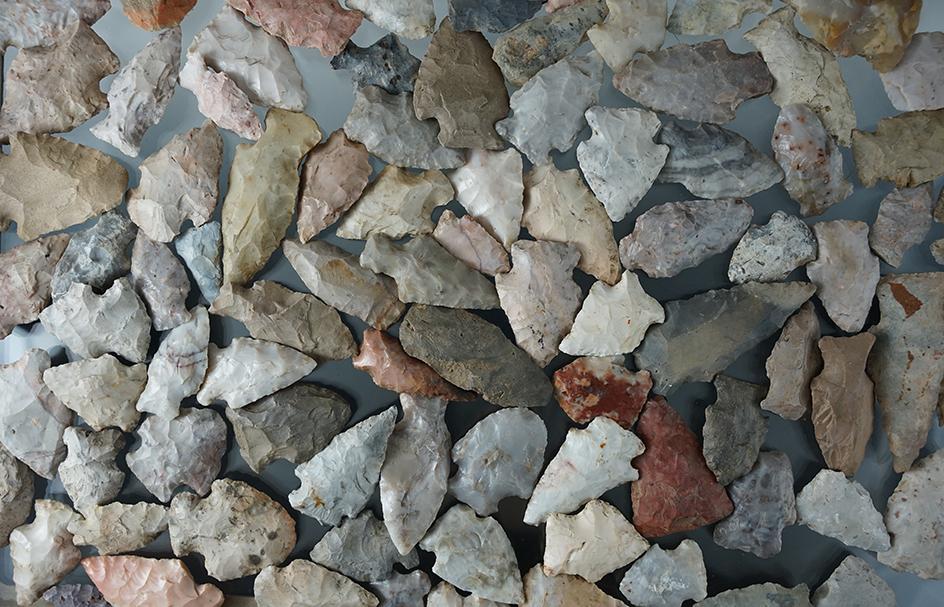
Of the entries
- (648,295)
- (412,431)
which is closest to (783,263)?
(648,295)

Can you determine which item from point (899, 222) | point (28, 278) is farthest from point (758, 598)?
point (28, 278)

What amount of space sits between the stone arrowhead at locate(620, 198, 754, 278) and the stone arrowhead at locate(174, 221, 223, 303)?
415 millimetres

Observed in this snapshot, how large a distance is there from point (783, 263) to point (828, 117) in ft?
0.52

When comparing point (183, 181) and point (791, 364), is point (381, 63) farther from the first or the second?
point (791, 364)

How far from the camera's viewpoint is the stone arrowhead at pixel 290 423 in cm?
81

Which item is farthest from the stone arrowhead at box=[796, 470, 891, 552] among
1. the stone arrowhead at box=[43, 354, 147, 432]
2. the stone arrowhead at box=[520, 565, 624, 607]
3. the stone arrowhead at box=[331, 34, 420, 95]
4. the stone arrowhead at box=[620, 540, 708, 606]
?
the stone arrowhead at box=[43, 354, 147, 432]

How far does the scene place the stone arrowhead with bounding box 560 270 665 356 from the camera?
0.80 m

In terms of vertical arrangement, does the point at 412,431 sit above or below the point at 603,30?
below

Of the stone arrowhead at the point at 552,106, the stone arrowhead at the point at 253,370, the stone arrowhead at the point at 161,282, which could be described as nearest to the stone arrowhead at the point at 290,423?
the stone arrowhead at the point at 253,370

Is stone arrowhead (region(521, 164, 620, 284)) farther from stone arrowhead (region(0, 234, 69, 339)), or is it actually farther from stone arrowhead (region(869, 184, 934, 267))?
stone arrowhead (region(0, 234, 69, 339))

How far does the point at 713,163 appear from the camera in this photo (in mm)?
806

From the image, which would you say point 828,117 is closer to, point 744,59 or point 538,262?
point 744,59

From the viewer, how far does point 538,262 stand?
0.80 meters

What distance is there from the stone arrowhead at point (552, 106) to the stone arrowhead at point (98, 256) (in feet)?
1.34
